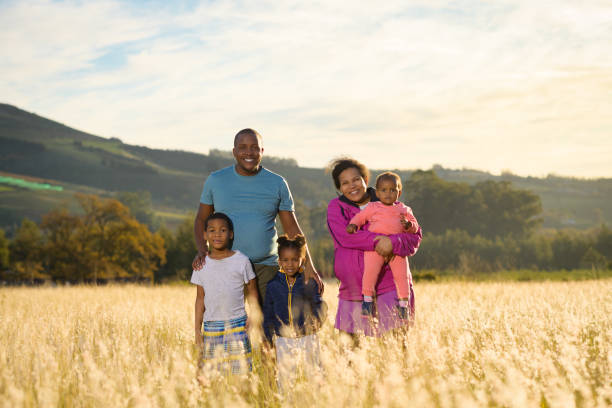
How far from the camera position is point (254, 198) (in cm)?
509

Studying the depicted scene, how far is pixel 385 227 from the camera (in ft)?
14.5

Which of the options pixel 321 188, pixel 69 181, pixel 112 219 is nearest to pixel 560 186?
pixel 321 188

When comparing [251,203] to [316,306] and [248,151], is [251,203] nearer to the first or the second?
[248,151]

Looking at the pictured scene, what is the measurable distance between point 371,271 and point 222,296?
136 centimetres

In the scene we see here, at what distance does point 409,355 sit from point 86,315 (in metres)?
6.63

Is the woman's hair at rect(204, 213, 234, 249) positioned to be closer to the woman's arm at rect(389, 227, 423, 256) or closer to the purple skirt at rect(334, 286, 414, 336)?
the purple skirt at rect(334, 286, 414, 336)

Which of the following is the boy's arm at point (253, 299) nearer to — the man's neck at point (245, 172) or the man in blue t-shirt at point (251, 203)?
the man in blue t-shirt at point (251, 203)

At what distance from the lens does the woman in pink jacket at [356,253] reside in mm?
4320

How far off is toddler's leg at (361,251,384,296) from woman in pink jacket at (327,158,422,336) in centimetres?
7

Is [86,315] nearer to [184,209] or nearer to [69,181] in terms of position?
[184,209]

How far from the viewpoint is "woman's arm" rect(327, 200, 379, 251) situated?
4.32 meters

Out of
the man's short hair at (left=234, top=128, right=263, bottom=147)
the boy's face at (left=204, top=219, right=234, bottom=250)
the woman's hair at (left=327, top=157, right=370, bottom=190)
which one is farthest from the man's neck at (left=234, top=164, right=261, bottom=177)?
the woman's hair at (left=327, top=157, right=370, bottom=190)

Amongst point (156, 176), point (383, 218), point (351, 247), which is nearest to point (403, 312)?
point (351, 247)

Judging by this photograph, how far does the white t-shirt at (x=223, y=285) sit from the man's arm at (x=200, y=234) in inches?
2.5
